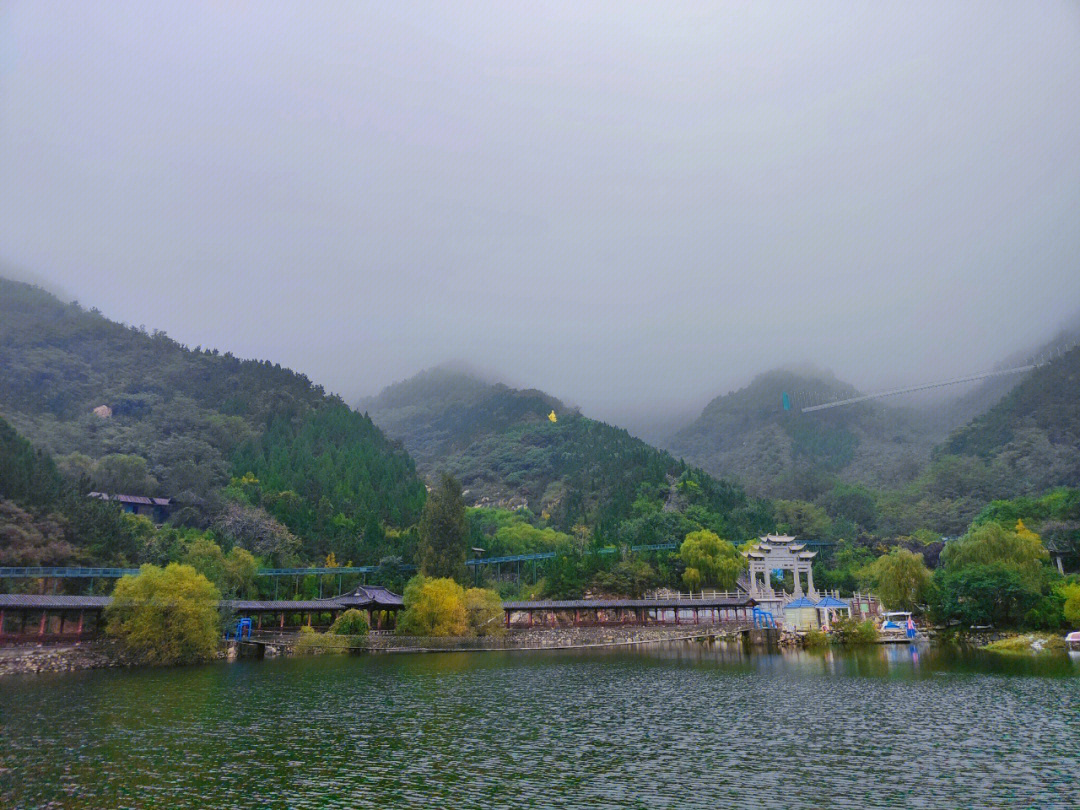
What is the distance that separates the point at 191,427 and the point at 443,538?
6008cm

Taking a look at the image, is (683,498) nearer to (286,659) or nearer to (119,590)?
(286,659)

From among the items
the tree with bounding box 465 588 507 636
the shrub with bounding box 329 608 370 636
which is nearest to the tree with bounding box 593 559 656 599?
the tree with bounding box 465 588 507 636

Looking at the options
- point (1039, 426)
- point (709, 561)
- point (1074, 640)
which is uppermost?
point (1039, 426)

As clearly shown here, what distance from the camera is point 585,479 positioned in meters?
120

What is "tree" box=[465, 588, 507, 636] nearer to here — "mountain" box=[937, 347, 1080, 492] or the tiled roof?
the tiled roof

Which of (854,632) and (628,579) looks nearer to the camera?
(854,632)

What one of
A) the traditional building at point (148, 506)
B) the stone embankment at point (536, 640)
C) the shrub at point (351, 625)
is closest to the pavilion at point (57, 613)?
the shrub at point (351, 625)

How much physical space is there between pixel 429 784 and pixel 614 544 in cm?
6207

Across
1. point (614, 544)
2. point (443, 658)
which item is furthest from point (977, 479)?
point (443, 658)

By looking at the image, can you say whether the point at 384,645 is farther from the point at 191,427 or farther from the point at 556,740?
the point at 191,427

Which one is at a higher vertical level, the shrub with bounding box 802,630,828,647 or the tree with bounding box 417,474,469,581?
the tree with bounding box 417,474,469,581

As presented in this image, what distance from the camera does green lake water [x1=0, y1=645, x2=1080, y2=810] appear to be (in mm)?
16109

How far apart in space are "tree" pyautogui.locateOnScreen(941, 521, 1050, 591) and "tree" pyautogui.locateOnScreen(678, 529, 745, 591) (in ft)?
63.5

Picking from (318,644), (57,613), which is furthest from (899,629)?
(57,613)
